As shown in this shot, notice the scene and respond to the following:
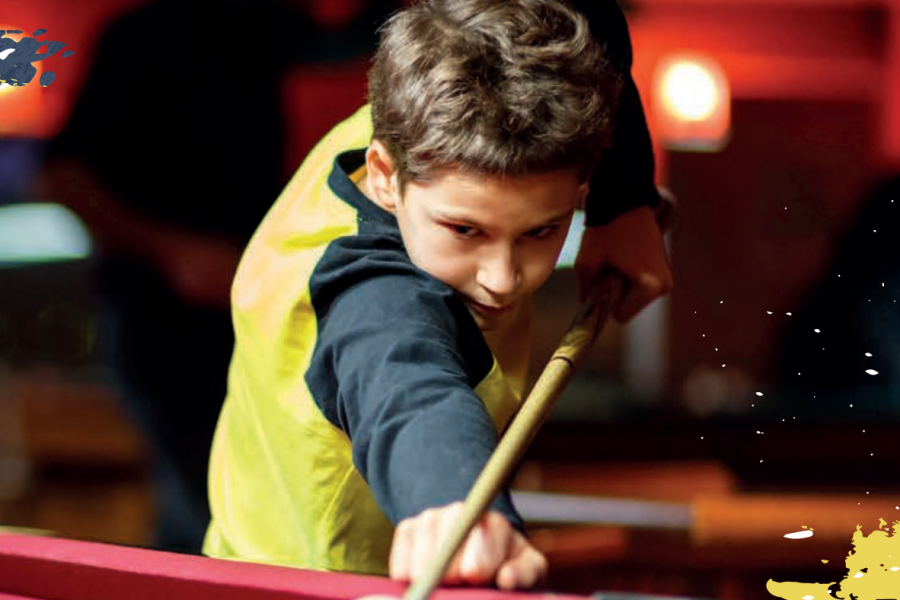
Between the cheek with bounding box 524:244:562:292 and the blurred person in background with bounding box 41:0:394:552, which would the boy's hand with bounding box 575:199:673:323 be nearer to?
the cheek with bounding box 524:244:562:292

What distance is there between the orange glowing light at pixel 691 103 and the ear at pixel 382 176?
135 inches

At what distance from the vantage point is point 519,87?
114cm

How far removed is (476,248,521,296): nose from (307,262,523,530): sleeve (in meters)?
0.03

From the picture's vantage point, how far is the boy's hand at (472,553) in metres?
0.96

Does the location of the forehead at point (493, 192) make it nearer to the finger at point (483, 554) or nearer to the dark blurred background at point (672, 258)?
the finger at point (483, 554)

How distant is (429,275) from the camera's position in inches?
47.0

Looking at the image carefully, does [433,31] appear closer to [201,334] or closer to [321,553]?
[321,553]

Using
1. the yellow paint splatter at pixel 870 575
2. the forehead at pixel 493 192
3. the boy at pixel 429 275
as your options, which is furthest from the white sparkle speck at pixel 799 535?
the forehead at pixel 493 192

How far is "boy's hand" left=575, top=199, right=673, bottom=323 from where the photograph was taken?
153cm

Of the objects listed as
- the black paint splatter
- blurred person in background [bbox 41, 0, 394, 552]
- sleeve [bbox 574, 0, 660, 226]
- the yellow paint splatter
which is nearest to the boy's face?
sleeve [bbox 574, 0, 660, 226]

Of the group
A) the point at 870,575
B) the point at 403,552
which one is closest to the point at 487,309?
the point at 403,552

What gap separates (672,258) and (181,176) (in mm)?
1728

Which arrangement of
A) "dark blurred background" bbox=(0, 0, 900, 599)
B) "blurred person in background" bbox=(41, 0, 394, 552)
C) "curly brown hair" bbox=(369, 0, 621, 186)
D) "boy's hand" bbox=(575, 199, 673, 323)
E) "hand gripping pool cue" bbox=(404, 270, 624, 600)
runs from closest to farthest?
1. "hand gripping pool cue" bbox=(404, 270, 624, 600)
2. "curly brown hair" bbox=(369, 0, 621, 186)
3. "boy's hand" bbox=(575, 199, 673, 323)
4. "blurred person in background" bbox=(41, 0, 394, 552)
5. "dark blurred background" bbox=(0, 0, 900, 599)

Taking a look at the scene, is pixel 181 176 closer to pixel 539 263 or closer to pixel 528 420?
pixel 539 263
